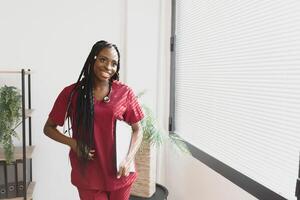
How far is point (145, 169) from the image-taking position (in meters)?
2.16

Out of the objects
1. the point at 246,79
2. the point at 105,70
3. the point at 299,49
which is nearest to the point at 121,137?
the point at 105,70

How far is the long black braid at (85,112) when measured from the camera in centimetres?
132

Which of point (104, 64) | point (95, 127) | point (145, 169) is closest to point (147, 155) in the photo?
point (145, 169)

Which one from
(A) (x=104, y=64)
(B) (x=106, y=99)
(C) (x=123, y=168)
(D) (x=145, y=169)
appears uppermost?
(A) (x=104, y=64)

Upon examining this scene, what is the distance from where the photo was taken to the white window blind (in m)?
1.35

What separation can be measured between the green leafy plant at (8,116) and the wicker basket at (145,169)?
87 cm

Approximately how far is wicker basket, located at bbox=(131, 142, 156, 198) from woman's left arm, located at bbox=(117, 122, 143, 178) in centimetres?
A: 66

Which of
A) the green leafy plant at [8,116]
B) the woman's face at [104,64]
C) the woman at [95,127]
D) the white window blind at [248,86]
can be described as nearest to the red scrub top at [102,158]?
the woman at [95,127]

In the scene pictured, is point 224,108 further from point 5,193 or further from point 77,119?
point 5,193

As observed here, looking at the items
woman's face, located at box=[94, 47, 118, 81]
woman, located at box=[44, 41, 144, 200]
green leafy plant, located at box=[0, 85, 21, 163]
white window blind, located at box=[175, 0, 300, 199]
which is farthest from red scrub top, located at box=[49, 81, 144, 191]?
green leafy plant, located at box=[0, 85, 21, 163]

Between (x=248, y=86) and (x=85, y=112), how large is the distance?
2.87ft

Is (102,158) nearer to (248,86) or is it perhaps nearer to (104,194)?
(104,194)

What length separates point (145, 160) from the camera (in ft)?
7.06

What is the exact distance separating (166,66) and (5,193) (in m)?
1.63
